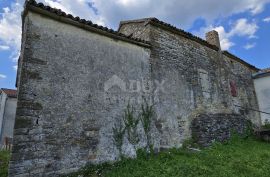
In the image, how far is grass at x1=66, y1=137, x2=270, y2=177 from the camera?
579 cm

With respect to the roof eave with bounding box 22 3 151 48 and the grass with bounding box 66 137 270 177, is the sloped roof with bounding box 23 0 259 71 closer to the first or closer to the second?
the roof eave with bounding box 22 3 151 48

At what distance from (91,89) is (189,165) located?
3.50m

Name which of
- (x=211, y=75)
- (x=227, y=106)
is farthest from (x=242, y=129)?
(x=211, y=75)

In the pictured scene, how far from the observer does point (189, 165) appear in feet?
20.3

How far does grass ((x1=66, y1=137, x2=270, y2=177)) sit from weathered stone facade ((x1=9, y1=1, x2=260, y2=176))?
1.41ft

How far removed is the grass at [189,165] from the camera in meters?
5.79

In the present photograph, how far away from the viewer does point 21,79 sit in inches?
211

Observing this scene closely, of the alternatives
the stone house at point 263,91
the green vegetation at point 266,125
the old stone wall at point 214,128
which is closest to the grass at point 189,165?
the old stone wall at point 214,128

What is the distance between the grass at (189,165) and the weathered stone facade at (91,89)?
431 millimetres

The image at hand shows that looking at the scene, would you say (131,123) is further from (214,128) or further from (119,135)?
(214,128)

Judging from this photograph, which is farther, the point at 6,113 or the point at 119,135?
the point at 6,113

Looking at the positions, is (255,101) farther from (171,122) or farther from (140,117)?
(140,117)

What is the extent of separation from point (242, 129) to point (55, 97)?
9.31 metres

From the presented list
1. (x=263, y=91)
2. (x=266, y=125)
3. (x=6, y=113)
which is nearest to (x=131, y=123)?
(x=266, y=125)
